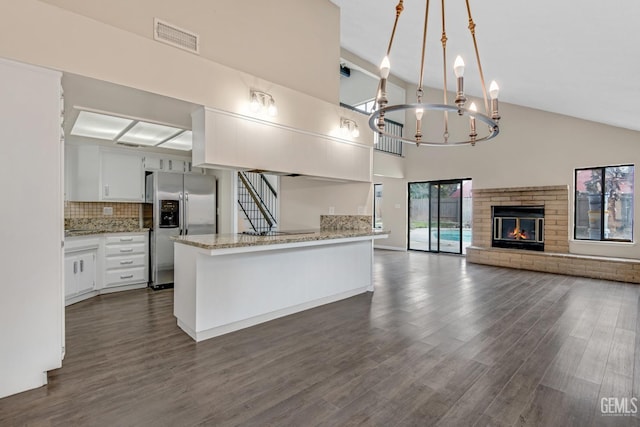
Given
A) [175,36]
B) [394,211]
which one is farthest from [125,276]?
[394,211]

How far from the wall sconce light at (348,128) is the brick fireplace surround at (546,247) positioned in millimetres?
4596

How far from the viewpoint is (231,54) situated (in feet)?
10.7

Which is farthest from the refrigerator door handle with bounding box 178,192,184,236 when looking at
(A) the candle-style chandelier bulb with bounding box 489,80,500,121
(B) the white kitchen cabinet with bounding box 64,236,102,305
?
(A) the candle-style chandelier bulb with bounding box 489,80,500,121

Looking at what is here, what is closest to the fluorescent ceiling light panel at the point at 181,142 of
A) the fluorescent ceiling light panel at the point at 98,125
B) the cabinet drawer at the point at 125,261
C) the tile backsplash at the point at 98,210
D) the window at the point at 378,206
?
the fluorescent ceiling light panel at the point at 98,125

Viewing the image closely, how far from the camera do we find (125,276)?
460 centimetres

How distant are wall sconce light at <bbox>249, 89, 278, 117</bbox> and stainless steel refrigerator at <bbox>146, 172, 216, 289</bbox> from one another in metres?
2.41

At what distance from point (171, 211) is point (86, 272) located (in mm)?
1386

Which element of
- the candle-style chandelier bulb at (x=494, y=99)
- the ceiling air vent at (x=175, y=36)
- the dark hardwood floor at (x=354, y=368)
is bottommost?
the dark hardwood floor at (x=354, y=368)

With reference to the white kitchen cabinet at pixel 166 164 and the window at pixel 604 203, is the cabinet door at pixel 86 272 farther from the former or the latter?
the window at pixel 604 203

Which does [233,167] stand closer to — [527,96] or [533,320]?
[533,320]

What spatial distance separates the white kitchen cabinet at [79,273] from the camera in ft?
12.4

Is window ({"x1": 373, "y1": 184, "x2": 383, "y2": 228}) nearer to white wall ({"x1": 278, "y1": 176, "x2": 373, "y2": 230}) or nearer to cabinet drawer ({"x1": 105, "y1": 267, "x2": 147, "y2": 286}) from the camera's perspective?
white wall ({"x1": 278, "y1": 176, "x2": 373, "y2": 230})

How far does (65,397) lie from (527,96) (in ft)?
24.6

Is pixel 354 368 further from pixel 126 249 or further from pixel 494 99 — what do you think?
pixel 126 249
